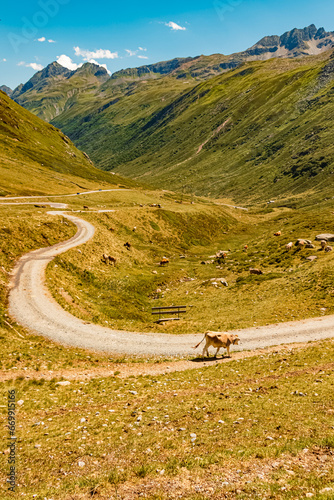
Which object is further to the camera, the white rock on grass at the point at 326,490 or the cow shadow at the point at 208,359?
the cow shadow at the point at 208,359

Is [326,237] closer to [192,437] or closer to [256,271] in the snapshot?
[256,271]

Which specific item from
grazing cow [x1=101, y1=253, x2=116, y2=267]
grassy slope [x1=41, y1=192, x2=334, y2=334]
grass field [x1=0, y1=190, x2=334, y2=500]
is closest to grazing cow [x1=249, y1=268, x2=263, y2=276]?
grassy slope [x1=41, y1=192, x2=334, y2=334]

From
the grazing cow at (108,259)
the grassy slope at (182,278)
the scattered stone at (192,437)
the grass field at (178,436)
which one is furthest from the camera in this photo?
the grazing cow at (108,259)

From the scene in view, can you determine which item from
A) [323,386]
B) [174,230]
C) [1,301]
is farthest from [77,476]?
[174,230]

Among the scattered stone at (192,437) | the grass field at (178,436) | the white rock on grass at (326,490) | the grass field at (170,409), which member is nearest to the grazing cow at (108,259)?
the grass field at (170,409)

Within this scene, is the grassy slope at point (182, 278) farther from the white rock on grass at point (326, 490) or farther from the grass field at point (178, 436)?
the white rock on grass at point (326, 490)

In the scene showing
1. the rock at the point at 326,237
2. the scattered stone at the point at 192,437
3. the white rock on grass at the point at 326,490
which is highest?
the white rock on grass at the point at 326,490

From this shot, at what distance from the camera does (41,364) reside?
25000 millimetres

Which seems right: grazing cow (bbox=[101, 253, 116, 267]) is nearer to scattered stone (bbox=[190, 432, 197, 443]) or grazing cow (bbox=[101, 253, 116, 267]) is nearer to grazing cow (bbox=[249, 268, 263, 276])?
grazing cow (bbox=[249, 268, 263, 276])

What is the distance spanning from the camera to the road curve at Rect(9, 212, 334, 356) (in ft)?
105

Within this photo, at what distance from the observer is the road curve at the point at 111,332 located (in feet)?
105

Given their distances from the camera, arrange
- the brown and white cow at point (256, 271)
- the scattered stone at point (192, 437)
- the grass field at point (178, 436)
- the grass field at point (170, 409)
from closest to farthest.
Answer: the grass field at point (178, 436) < the grass field at point (170, 409) < the scattered stone at point (192, 437) < the brown and white cow at point (256, 271)

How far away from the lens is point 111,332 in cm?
3572

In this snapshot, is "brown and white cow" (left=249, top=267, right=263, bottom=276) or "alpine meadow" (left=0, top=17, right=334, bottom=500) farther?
Result: "brown and white cow" (left=249, top=267, right=263, bottom=276)
